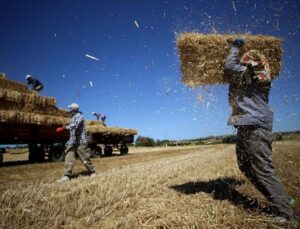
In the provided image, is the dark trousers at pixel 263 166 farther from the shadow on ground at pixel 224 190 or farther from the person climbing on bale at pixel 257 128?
the shadow on ground at pixel 224 190

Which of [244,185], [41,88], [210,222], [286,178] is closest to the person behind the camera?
[210,222]

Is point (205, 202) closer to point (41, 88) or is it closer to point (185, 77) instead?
point (185, 77)

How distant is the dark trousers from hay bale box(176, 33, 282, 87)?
1.66m

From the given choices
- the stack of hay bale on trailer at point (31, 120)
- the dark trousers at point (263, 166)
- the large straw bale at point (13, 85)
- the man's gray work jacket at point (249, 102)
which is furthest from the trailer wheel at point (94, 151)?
the dark trousers at point (263, 166)

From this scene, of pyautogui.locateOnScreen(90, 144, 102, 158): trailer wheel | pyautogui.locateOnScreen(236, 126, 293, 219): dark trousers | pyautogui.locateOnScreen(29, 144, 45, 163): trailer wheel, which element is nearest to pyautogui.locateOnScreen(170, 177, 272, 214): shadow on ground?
pyautogui.locateOnScreen(236, 126, 293, 219): dark trousers

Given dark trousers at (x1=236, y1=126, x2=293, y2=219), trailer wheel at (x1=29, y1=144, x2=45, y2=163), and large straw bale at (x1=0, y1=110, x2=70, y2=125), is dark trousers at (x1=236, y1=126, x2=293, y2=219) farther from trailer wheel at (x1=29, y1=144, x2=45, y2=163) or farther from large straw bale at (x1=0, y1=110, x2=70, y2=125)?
trailer wheel at (x1=29, y1=144, x2=45, y2=163)

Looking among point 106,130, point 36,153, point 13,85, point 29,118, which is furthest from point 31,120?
point 106,130

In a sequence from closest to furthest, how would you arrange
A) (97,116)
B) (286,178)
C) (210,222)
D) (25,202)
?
(210,222)
(25,202)
(286,178)
(97,116)

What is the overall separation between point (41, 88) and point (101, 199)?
11.4 meters

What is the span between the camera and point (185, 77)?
6.62 metres

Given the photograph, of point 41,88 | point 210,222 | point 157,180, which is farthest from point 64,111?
point 210,222

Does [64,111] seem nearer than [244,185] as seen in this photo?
No

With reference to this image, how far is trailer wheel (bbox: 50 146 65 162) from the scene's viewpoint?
16469mm

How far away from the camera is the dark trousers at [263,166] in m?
4.43
